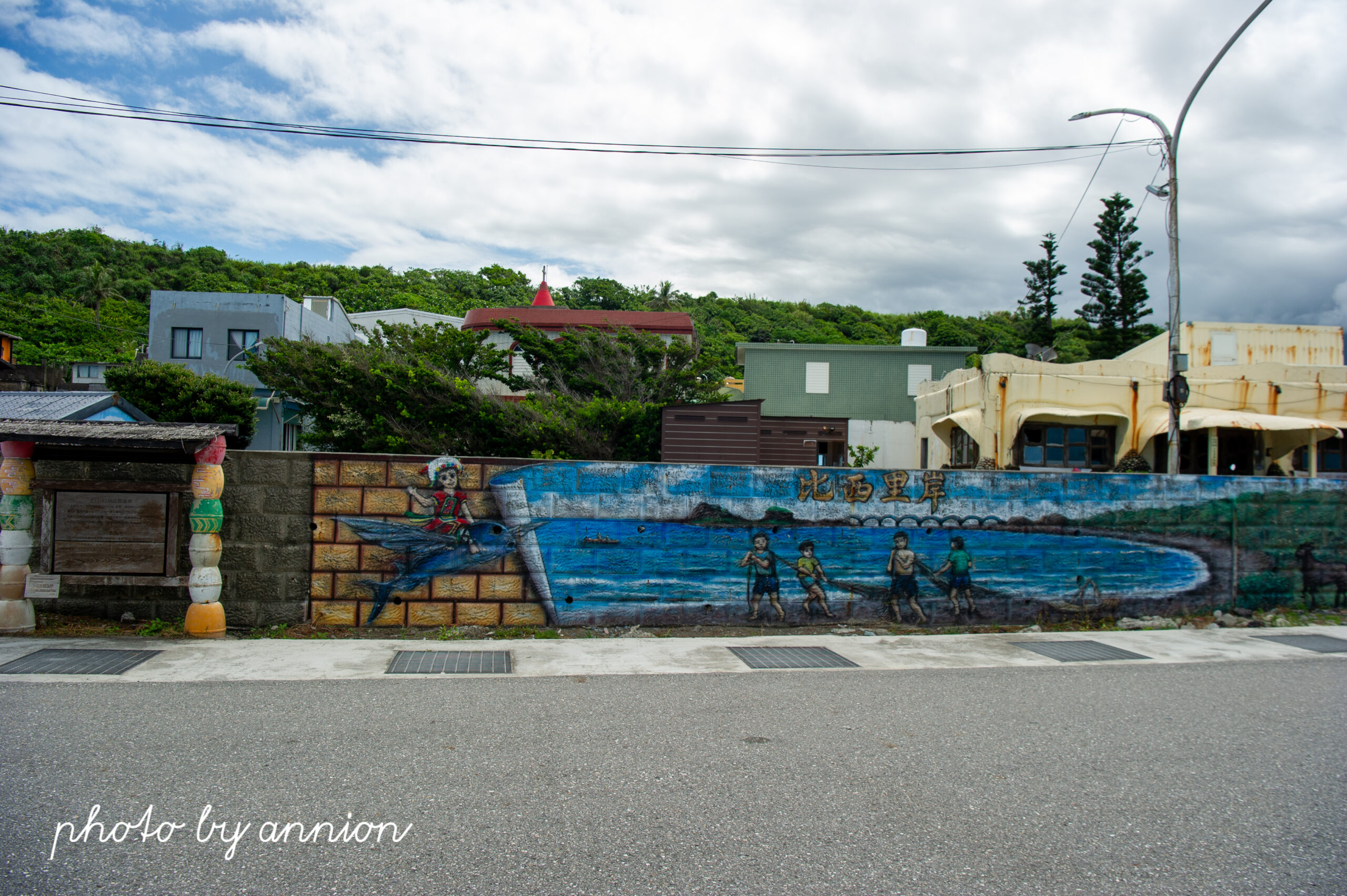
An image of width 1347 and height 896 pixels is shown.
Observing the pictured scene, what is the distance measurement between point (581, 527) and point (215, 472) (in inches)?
Result: 145

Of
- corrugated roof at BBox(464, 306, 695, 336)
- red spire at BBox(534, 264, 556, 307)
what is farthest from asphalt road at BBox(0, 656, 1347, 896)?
red spire at BBox(534, 264, 556, 307)

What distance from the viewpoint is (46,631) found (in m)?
7.52

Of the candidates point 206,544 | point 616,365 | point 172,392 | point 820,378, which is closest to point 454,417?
point 616,365

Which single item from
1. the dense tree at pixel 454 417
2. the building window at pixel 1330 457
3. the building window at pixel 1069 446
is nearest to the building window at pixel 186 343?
the dense tree at pixel 454 417

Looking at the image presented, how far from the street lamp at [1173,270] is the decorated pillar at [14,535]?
14010mm

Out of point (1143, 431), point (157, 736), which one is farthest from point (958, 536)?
point (1143, 431)

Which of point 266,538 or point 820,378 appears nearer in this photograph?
point 266,538

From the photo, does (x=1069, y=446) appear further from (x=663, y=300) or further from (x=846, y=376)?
(x=663, y=300)

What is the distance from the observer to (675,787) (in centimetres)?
418

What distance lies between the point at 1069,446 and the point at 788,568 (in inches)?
522

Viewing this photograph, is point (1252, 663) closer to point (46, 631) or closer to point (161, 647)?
point (161, 647)

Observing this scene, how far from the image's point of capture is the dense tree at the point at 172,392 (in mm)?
26609

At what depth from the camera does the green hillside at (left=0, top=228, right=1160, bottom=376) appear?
48938 mm

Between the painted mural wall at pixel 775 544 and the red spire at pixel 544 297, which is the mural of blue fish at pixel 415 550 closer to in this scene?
the painted mural wall at pixel 775 544
